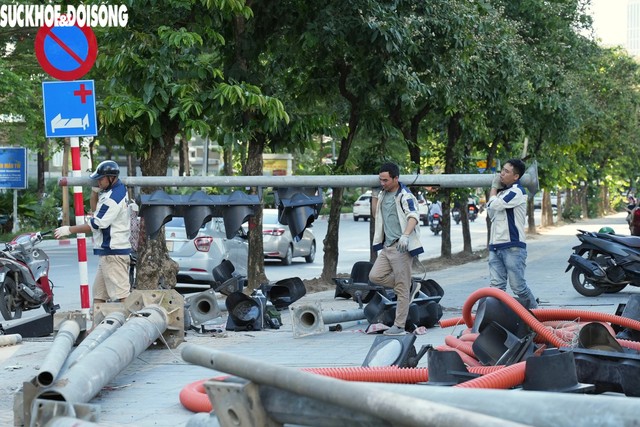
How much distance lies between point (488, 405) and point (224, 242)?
→ 51.5 ft

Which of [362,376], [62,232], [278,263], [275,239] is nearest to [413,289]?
[62,232]

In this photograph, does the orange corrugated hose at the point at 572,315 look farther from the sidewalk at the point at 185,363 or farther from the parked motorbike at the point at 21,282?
the parked motorbike at the point at 21,282

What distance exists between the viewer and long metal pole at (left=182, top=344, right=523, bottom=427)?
3555 mm

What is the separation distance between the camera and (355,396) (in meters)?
3.86

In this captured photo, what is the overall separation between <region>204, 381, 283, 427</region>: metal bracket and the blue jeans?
25.6 ft

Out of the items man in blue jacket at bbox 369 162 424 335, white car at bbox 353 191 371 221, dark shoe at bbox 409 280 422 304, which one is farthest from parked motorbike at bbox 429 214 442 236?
man in blue jacket at bbox 369 162 424 335

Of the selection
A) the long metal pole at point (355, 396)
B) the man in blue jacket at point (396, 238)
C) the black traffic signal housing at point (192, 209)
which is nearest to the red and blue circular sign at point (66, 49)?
the black traffic signal housing at point (192, 209)

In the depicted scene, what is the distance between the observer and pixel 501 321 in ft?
27.9

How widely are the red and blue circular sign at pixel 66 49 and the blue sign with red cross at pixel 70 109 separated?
5.4 inches

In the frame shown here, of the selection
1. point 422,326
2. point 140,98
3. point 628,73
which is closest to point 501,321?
point 422,326

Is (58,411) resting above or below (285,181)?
below

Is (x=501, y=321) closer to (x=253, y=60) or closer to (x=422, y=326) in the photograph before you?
(x=422, y=326)

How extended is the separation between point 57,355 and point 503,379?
2.98 m

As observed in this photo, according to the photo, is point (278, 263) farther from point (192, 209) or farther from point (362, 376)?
point (362, 376)
